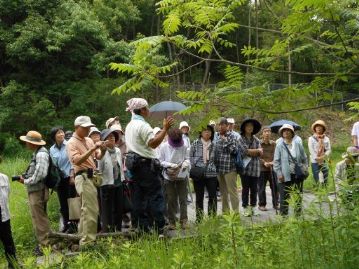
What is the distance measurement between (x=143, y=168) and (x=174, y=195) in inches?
67.8

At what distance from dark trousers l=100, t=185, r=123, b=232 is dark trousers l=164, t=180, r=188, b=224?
79 cm

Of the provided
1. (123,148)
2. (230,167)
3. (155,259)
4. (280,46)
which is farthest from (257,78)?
(123,148)

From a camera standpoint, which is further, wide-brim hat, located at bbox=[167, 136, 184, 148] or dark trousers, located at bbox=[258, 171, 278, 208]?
dark trousers, located at bbox=[258, 171, 278, 208]

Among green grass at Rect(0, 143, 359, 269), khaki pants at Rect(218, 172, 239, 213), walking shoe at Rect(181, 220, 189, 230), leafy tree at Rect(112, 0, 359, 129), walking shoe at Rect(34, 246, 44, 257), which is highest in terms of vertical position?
leafy tree at Rect(112, 0, 359, 129)

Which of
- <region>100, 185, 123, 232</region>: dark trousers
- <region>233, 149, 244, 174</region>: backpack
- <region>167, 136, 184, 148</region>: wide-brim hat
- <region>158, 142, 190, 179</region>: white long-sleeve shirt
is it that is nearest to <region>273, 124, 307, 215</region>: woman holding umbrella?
<region>233, 149, 244, 174</region>: backpack

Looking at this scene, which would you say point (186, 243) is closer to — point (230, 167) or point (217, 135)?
point (230, 167)

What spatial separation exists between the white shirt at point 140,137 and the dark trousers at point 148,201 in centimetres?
29

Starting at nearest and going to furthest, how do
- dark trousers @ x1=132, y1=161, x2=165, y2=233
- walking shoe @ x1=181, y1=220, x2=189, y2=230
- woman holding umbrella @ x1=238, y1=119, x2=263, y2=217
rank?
dark trousers @ x1=132, y1=161, x2=165, y2=233 < walking shoe @ x1=181, y1=220, x2=189, y2=230 < woman holding umbrella @ x1=238, y1=119, x2=263, y2=217

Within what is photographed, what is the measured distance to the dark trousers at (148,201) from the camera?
6.08 m

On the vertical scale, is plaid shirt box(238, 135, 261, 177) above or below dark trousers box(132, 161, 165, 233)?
above

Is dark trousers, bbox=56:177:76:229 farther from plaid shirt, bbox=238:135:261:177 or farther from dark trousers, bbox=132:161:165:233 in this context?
plaid shirt, bbox=238:135:261:177

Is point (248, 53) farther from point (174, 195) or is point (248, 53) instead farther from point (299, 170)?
point (174, 195)

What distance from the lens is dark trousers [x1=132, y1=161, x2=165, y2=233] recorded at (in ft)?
20.0

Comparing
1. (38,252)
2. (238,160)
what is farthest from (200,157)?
(38,252)
